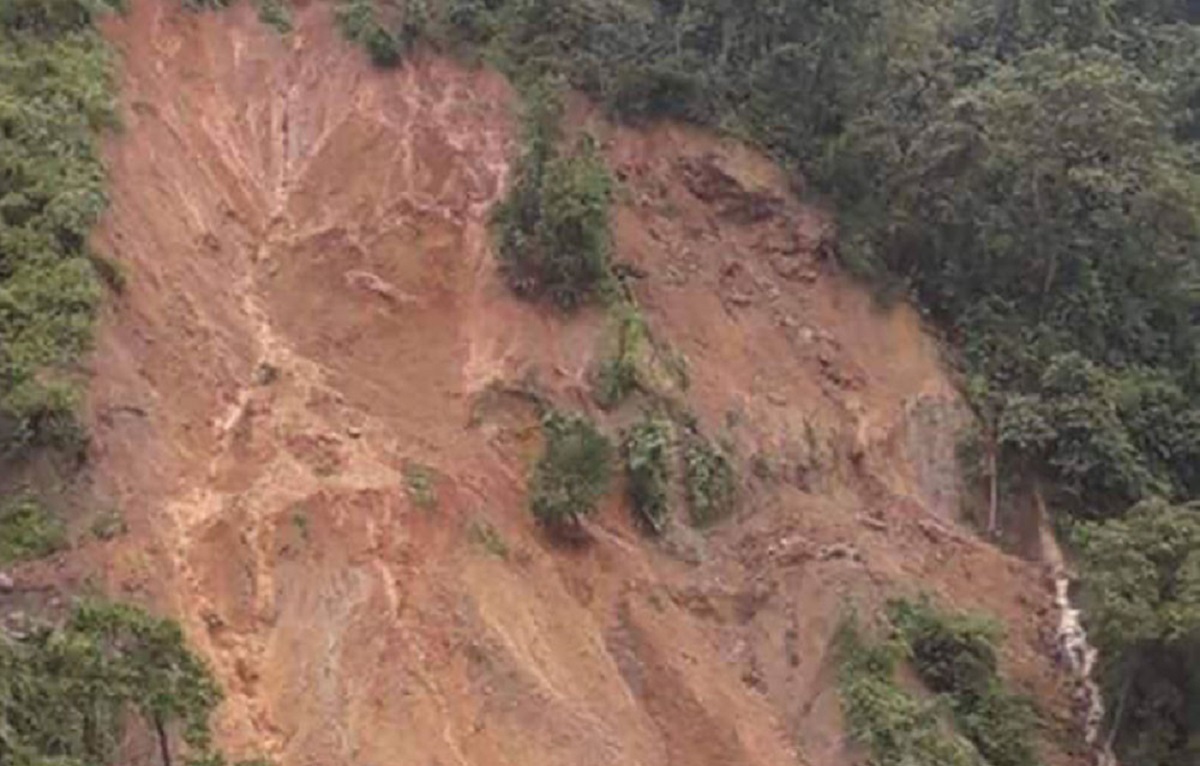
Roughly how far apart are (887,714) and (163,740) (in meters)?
9.46

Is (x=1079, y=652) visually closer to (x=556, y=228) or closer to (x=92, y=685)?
(x=556, y=228)

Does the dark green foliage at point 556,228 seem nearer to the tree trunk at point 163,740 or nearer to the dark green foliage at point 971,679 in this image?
the dark green foliage at point 971,679

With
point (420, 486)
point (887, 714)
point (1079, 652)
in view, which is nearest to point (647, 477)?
point (420, 486)

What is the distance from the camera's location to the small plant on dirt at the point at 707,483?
79.8 ft

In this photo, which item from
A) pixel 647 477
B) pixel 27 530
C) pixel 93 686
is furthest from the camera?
pixel 647 477

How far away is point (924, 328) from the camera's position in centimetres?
2950

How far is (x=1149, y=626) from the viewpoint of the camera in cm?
2194

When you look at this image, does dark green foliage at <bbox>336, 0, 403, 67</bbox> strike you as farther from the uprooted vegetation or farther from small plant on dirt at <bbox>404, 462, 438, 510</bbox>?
the uprooted vegetation

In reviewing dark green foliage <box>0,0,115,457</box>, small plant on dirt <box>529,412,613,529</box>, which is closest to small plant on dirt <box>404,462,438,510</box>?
small plant on dirt <box>529,412,613,529</box>

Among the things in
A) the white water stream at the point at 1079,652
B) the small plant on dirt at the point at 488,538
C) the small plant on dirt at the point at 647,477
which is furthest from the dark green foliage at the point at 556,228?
the white water stream at the point at 1079,652

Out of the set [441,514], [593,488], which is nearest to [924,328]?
[593,488]

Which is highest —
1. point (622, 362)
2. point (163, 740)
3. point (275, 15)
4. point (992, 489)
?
point (275, 15)

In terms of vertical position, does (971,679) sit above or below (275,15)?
below

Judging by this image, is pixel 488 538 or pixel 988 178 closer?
pixel 488 538
